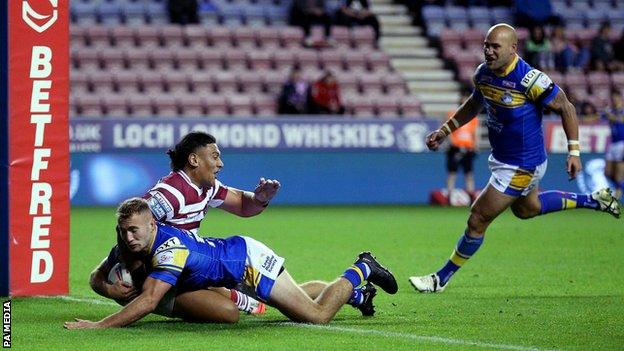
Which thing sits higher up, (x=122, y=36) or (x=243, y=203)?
(x=243, y=203)

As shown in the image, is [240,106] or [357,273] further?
[240,106]

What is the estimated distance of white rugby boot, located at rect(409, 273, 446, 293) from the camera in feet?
33.0

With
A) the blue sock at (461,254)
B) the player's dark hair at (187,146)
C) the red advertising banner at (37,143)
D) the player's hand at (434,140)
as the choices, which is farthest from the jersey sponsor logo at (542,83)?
the red advertising banner at (37,143)

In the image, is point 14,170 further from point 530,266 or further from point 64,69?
point 530,266

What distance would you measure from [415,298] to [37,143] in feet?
10.1

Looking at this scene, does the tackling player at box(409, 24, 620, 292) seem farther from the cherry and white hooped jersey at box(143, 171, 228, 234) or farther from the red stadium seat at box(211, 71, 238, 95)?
the red stadium seat at box(211, 71, 238, 95)

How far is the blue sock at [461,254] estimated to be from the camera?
393 inches

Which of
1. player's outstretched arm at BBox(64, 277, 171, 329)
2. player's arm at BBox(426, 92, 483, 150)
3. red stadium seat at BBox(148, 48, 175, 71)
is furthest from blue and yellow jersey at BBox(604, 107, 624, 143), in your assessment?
player's outstretched arm at BBox(64, 277, 171, 329)

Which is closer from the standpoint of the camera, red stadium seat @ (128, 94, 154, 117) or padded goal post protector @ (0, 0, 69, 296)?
padded goal post protector @ (0, 0, 69, 296)

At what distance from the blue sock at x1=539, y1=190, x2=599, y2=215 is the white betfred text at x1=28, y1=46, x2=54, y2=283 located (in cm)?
395

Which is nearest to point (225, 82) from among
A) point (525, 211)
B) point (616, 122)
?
point (616, 122)

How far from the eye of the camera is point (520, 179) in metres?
9.94

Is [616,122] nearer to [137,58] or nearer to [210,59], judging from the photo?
[210,59]

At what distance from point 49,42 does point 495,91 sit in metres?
3.45
